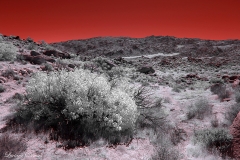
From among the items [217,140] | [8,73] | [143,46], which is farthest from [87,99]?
[143,46]

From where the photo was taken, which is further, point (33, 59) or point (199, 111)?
point (33, 59)

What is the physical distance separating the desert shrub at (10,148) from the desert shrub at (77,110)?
2.62 feet

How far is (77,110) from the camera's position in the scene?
14.8 feet

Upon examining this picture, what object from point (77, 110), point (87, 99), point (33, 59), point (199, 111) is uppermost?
point (33, 59)

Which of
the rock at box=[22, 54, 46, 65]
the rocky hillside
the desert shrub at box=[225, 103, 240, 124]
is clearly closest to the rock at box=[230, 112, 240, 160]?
the desert shrub at box=[225, 103, 240, 124]

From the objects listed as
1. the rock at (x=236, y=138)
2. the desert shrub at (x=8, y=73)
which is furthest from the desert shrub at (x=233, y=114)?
the desert shrub at (x=8, y=73)

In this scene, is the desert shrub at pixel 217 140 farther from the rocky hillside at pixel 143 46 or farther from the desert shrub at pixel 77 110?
the rocky hillside at pixel 143 46

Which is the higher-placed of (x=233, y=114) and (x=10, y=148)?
(x=233, y=114)

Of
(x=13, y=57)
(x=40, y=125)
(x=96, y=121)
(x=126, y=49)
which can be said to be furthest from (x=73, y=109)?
(x=126, y=49)

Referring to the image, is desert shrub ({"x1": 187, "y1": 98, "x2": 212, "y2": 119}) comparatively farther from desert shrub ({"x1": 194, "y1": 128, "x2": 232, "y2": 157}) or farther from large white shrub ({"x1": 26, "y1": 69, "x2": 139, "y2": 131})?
large white shrub ({"x1": 26, "y1": 69, "x2": 139, "y2": 131})

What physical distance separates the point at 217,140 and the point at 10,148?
4813mm

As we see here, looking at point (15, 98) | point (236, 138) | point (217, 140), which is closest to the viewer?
point (236, 138)

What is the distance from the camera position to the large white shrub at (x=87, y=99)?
4.64m

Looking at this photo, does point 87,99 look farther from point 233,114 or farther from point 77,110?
point 233,114
